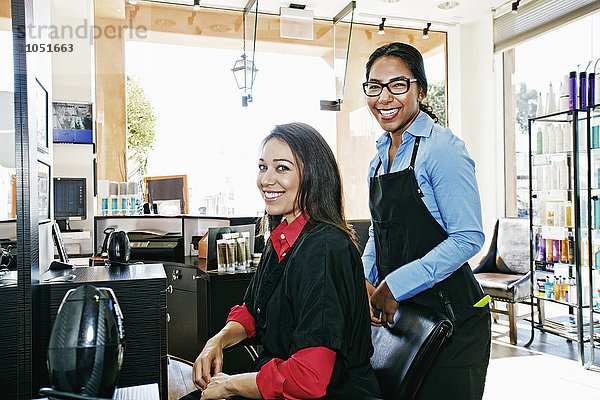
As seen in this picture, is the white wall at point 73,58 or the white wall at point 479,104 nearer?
the white wall at point 73,58

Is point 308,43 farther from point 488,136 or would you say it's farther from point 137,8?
point 488,136

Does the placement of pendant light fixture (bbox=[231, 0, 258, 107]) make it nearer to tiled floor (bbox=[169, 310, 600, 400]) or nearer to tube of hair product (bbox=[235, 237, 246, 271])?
tube of hair product (bbox=[235, 237, 246, 271])

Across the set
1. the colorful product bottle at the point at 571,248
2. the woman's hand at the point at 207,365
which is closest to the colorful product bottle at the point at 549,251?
the colorful product bottle at the point at 571,248

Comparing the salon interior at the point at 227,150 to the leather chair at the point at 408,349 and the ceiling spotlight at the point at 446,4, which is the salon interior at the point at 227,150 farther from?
the leather chair at the point at 408,349

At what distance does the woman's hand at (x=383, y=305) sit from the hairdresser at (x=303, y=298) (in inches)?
7.8

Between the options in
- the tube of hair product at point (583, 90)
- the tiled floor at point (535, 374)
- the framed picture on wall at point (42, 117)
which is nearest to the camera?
the framed picture on wall at point (42, 117)

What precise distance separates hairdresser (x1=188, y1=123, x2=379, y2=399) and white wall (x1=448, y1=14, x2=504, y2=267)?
4.99 m

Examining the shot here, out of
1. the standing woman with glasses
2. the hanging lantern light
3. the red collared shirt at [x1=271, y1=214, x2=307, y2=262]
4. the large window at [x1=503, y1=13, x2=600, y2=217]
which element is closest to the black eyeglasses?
the standing woman with glasses

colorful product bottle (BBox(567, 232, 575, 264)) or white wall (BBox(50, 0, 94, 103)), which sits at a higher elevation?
white wall (BBox(50, 0, 94, 103))

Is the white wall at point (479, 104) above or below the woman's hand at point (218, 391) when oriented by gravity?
above

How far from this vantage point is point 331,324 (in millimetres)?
1212

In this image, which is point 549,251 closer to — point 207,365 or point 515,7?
point 515,7

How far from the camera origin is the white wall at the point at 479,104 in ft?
19.6

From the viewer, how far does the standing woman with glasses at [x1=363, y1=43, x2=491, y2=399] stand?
5.14 feet
